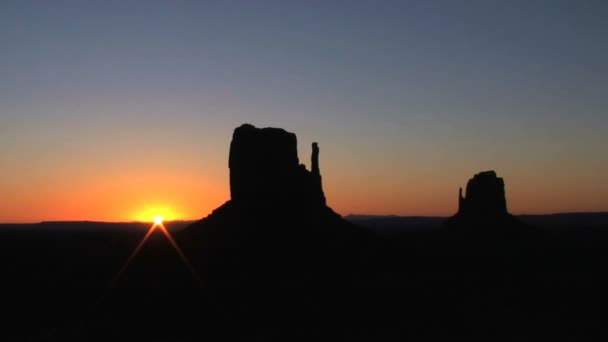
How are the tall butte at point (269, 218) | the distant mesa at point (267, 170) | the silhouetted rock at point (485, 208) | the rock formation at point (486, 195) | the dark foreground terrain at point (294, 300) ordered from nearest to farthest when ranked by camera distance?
the dark foreground terrain at point (294, 300) < the tall butte at point (269, 218) < the distant mesa at point (267, 170) < the silhouetted rock at point (485, 208) < the rock formation at point (486, 195)

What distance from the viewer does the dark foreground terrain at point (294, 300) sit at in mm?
47906

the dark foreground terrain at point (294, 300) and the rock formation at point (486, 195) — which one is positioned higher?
the rock formation at point (486, 195)

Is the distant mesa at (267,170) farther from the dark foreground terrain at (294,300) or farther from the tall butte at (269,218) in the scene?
the dark foreground terrain at (294,300)

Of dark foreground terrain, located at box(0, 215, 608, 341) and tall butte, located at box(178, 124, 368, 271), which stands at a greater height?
tall butte, located at box(178, 124, 368, 271)

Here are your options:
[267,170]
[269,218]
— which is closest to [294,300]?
[269,218]

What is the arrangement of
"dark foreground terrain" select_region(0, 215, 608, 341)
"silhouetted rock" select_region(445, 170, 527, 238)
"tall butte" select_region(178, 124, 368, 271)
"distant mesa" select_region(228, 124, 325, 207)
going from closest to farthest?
"dark foreground terrain" select_region(0, 215, 608, 341) < "tall butte" select_region(178, 124, 368, 271) < "distant mesa" select_region(228, 124, 325, 207) < "silhouetted rock" select_region(445, 170, 527, 238)

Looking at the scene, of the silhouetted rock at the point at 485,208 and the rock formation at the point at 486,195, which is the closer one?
the silhouetted rock at the point at 485,208

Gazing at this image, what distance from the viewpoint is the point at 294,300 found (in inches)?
2106

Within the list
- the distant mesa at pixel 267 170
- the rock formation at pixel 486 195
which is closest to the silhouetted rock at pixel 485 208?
the rock formation at pixel 486 195

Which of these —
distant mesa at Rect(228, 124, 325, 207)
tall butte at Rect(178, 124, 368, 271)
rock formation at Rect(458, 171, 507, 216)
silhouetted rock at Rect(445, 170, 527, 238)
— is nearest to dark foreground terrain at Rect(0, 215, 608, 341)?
tall butte at Rect(178, 124, 368, 271)

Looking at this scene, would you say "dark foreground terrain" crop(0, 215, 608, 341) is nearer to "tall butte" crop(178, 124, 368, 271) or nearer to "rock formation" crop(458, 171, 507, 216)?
"tall butte" crop(178, 124, 368, 271)


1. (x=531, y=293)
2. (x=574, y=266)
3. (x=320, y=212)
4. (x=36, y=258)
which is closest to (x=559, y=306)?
(x=531, y=293)

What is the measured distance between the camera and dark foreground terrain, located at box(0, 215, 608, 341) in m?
47.9

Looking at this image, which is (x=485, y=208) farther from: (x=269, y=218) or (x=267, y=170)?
(x=269, y=218)
